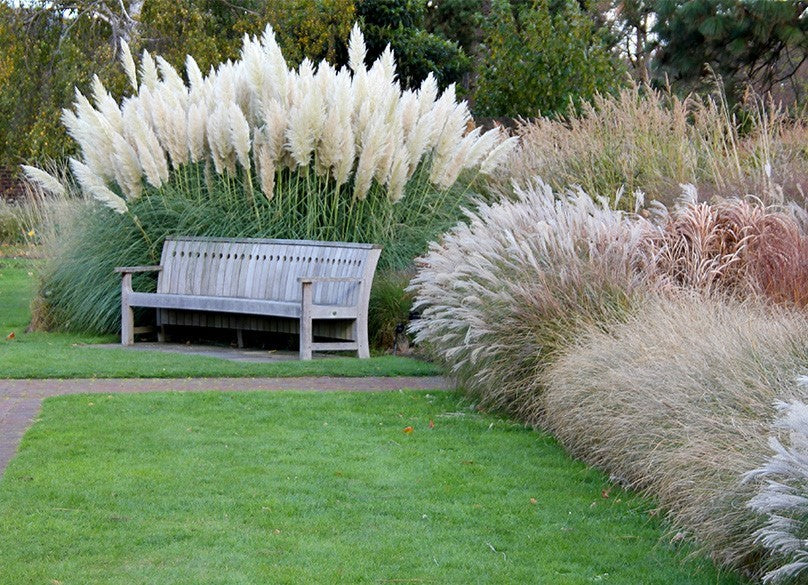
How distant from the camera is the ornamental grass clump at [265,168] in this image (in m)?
11.0

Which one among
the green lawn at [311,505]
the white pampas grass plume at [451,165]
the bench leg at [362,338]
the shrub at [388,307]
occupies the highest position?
the white pampas grass plume at [451,165]

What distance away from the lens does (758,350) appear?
515 centimetres

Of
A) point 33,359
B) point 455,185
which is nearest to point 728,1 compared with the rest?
point 455,185

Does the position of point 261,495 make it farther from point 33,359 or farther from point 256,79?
point 256,79

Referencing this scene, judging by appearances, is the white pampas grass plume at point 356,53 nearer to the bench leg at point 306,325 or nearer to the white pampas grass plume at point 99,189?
the white pampas grass plume at point 99,189

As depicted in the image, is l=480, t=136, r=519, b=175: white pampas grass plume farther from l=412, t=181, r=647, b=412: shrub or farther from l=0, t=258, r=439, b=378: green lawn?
l=412, t=181, r=647, b=412: shrub

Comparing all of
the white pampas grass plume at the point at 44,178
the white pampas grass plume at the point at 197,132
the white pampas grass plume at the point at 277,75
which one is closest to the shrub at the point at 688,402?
the white pampas grass plume at the point at 277,75

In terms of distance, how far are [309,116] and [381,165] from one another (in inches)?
31.9

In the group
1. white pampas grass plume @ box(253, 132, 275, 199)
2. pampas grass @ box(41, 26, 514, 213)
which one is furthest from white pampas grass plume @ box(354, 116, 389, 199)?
white pampas grass plume @ box(253, 132, 275, 199)

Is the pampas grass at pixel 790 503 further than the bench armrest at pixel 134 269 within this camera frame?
No

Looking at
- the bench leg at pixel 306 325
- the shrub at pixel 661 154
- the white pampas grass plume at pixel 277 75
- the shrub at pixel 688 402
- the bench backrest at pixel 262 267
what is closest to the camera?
the shrub at pixel 688 402

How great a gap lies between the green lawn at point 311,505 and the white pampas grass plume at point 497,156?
180 inches

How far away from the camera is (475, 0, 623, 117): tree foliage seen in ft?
62.1

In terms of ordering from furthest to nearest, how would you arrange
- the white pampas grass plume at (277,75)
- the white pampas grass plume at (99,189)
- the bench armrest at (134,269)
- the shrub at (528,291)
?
the white pampas grass plume at (277,75)
the white pampas grass plume at (99,189)
the bench armrest at (134,269)
the shrub at (528,291)
